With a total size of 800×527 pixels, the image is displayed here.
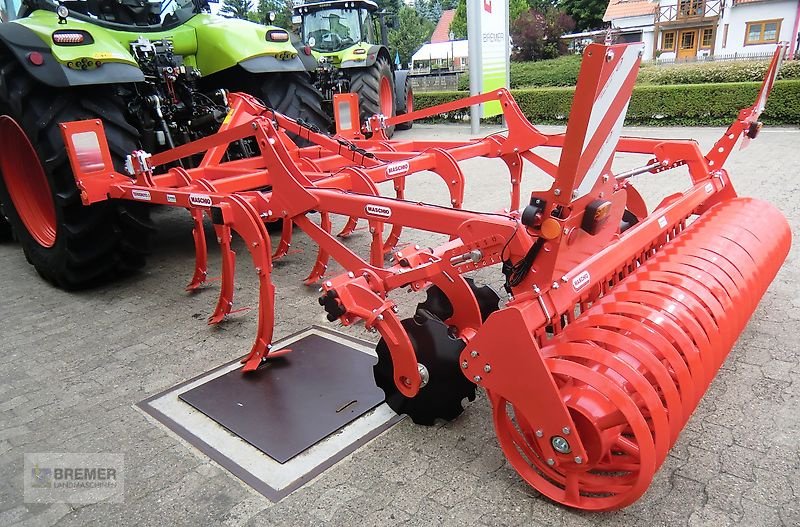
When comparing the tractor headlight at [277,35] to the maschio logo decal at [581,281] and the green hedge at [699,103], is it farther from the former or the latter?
the green hedge at [699,103]

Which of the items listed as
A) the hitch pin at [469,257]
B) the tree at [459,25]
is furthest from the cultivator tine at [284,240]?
the tree at [459,25]

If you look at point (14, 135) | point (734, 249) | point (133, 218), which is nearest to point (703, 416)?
point (734, 249)

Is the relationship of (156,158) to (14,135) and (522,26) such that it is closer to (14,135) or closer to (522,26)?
(14,135)

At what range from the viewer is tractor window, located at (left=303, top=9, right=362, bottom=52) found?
10.8 m

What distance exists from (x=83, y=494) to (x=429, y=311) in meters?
1.53

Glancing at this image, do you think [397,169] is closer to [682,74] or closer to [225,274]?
[225,274]

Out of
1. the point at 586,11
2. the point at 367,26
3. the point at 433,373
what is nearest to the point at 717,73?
the point at 367,26

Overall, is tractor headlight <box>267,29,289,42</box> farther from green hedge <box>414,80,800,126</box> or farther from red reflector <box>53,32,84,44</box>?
green hedge <box>414,80,800,126</box>

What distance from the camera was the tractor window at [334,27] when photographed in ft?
35.4

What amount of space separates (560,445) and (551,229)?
680 millimetres

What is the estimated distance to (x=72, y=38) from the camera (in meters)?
3.41

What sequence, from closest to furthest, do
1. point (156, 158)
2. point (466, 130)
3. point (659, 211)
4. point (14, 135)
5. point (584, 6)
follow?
point (659, 211), point (156, 158), point (14, 135), point (466, 130), point (584, 6)

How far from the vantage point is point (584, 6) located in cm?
3178

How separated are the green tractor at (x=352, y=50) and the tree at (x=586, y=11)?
24.2m
